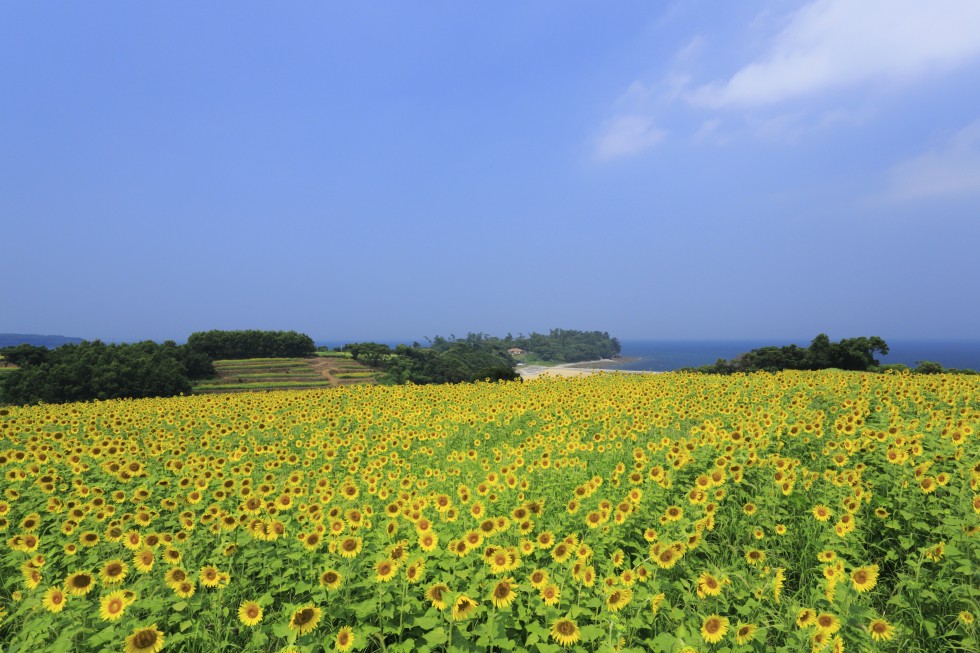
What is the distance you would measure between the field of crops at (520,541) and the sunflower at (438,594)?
0.03m

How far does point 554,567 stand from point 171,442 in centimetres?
882

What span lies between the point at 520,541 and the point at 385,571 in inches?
52.9

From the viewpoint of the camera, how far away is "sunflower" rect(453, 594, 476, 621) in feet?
11.1

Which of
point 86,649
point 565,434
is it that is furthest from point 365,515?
point 565,434

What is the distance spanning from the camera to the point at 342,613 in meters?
3.92

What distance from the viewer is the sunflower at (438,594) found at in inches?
140

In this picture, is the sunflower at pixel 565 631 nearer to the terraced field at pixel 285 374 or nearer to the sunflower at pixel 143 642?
the sunflower at pixel 143 642

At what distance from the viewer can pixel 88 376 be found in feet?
140

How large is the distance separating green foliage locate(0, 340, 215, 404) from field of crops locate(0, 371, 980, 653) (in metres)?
40.2

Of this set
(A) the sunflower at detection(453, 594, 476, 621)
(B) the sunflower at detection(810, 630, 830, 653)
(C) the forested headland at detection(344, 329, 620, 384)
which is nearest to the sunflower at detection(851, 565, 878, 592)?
(B) the sunflower at detection(810, 630, 830, 653)

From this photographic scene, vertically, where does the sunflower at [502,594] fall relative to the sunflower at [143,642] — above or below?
above

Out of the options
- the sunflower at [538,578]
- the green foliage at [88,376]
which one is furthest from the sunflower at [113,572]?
the green foliage at [88,376]

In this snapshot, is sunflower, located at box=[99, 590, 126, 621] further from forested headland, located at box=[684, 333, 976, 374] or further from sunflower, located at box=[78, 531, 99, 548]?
forested headland, located at box=[684, 333, 976, 374]

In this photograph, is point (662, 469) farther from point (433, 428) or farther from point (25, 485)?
point (25, 485)
